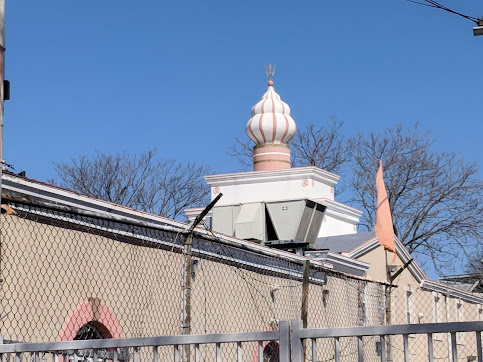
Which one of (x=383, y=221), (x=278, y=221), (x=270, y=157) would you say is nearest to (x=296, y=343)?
(x=383, y=221)

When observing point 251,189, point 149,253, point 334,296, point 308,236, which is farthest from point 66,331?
point 251,189

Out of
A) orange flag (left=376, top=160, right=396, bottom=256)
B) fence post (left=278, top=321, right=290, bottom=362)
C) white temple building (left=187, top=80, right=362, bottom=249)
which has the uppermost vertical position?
white temple building (left=187, top=80, right=362, bottom=249)

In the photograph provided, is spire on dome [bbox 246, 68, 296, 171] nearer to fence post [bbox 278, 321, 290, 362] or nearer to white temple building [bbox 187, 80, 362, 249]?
white temple building [bbox 187, 80, 362, 249]

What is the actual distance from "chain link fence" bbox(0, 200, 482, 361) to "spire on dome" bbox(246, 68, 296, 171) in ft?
58.9

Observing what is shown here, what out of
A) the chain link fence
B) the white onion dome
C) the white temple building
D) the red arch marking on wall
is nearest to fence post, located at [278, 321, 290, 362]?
the chain link fence

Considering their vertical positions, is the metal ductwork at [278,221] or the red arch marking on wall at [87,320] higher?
the metal ductwork at [278,221]

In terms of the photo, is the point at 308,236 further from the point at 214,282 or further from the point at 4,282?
the point at 4,282

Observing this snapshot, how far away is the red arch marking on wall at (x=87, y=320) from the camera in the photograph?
39.5 ft

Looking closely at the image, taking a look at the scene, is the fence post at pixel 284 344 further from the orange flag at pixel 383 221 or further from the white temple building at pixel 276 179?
the white temple building at pixel 276 179

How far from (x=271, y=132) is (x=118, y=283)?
2139cm

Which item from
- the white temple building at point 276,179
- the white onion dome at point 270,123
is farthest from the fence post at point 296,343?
the white onion dome at point 270,123

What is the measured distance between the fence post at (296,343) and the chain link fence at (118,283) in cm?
447

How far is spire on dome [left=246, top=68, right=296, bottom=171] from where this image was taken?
110ft

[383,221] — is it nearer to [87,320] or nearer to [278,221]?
[87,320]
